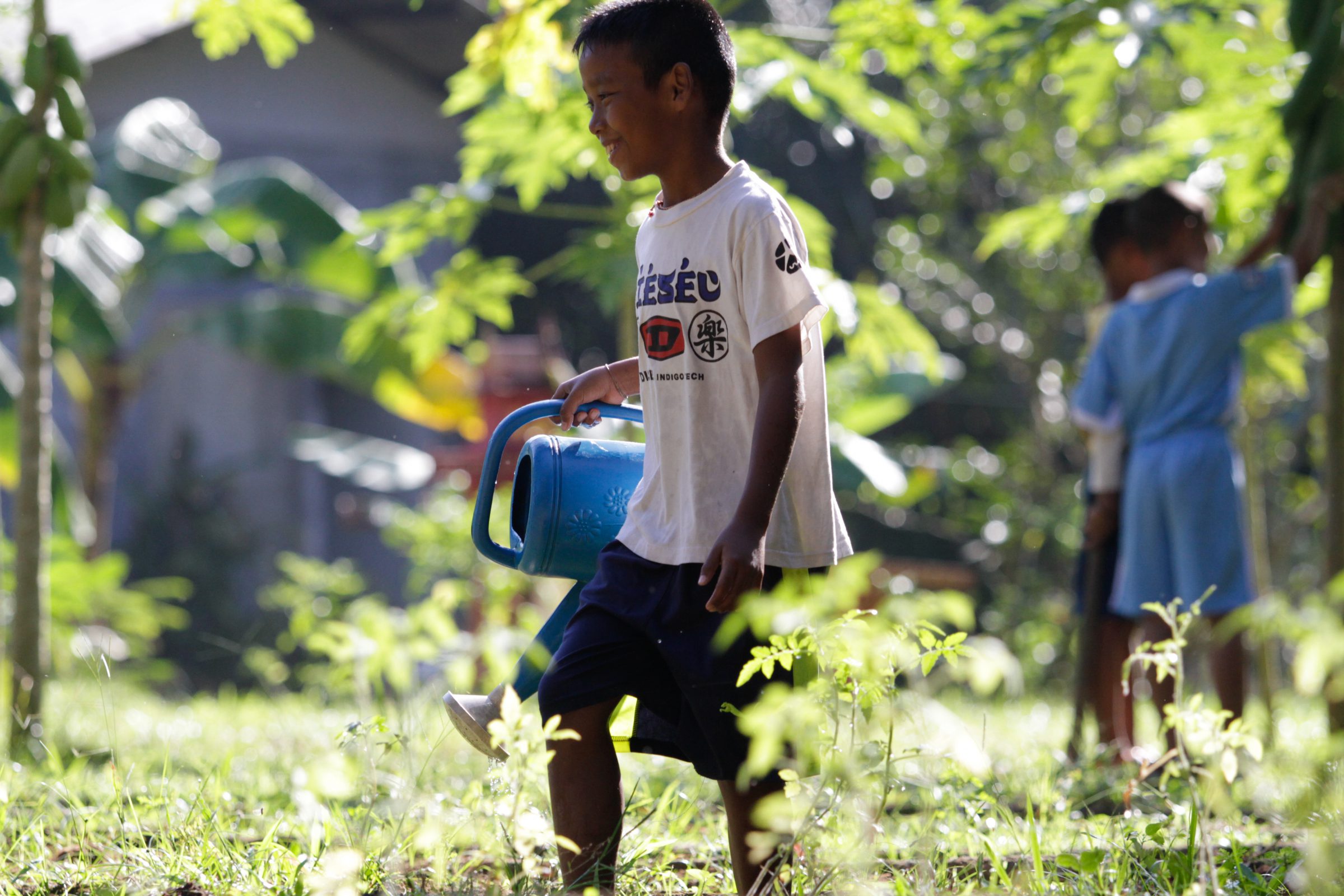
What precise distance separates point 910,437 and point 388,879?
8923 mm

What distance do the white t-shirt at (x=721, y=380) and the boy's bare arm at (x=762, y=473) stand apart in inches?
2.0

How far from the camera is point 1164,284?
3.62m

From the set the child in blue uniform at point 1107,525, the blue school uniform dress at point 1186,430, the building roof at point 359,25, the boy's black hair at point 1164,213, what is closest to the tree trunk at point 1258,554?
the blue school uniform dress at point 1186,430

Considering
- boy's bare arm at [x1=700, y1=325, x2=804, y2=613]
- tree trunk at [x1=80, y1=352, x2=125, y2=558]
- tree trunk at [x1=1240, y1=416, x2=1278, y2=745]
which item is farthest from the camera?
tree trunk at [x1=80, y1=352, x2=125, y2=558]

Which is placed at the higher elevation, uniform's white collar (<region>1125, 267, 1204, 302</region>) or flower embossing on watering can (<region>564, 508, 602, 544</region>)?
uniform's white collar (<region>1125, 267, 1204, 302</region>)

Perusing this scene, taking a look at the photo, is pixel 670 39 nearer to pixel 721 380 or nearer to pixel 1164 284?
pixel 721 380

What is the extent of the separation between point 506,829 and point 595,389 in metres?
0.75

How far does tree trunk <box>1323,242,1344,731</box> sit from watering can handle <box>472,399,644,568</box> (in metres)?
2.03

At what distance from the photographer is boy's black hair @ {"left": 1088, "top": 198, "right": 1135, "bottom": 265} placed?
3.75 m

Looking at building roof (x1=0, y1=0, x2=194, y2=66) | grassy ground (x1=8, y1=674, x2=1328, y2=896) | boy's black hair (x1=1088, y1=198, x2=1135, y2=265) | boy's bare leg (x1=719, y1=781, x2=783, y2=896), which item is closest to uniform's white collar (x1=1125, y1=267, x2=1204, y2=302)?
boy's black hair (x1=1088, y1=198, x2=1135, y2=265)

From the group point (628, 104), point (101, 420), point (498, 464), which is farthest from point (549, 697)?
point (101, 420)

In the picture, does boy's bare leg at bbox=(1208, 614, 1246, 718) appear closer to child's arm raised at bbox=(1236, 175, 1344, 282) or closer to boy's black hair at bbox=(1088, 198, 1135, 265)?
child's arm raised at bbox=(1236, 175, 1344, 282)

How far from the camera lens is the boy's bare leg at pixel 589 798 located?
187 centimetres

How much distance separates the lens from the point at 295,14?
11.7 feet
